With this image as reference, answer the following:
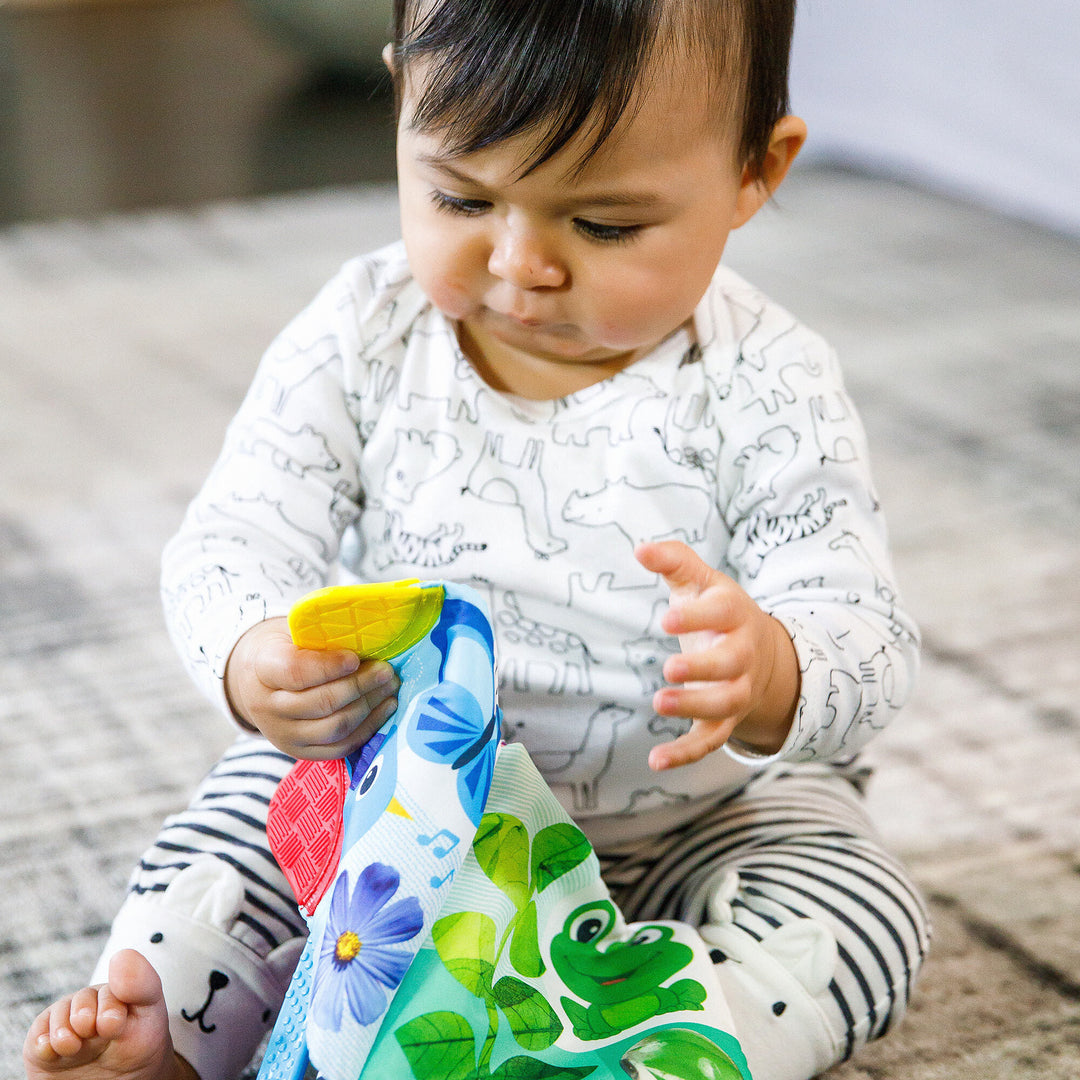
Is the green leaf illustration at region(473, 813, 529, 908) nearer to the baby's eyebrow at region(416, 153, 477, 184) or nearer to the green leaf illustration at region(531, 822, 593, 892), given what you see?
the green leaf illustration at region(531, 822, 593, 892)

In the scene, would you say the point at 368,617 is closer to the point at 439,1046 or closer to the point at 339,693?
the point at 339,693

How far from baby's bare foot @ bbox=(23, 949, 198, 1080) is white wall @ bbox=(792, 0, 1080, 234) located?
4.94 ft

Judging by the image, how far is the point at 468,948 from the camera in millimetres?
452

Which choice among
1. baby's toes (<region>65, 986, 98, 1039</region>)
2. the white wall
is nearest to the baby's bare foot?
baby's toes (<region>65, 986, 98, 1039</region>)

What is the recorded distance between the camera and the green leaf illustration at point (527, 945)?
47cm

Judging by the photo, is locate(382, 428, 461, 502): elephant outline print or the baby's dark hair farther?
locate(382, 428, 461, 502): elephant outline print

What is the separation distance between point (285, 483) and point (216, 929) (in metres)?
0.19

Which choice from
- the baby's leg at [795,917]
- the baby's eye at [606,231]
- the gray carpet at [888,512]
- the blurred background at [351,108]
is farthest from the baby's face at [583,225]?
the blurred background at [351,108]

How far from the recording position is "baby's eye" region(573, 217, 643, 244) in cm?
51

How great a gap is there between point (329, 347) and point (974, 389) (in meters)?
0.84

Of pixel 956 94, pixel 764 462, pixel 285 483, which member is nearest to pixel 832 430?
pixel 764 462

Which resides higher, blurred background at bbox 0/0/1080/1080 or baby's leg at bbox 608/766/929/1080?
baby's leg at bbox 608/766/929/1080

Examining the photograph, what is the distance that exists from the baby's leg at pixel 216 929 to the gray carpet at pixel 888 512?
0.29 feet

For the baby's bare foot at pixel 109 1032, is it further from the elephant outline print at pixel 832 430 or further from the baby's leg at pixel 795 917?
the elephant outline print at pixel 832 430
